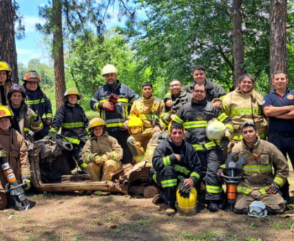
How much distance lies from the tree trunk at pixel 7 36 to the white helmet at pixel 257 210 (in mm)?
5514

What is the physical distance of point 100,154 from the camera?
659 centimetres

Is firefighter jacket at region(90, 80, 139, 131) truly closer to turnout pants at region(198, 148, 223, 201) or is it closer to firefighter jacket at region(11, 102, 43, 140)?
firefighter jacket at region(11, 102, 43, 140)

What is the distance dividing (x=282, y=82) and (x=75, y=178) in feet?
13.4

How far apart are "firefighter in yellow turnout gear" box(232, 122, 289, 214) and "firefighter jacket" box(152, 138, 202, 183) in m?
0.61

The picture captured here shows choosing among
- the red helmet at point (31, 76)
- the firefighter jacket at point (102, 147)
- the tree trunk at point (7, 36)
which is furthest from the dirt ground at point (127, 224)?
the tree trunk at point (7, 36)

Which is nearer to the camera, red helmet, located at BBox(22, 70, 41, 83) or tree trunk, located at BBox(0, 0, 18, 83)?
red helmet, located at BBox(22, 70, 41, 83)

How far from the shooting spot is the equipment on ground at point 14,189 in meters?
5.57

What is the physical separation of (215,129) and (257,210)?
1.25 metres

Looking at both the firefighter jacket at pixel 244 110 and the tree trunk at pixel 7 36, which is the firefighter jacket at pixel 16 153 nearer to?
the tree trunk at pixel 7 36

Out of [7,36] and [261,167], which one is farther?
[7,36]

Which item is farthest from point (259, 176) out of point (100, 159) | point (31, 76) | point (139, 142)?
point (31, 76)

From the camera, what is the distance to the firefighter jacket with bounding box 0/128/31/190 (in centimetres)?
580

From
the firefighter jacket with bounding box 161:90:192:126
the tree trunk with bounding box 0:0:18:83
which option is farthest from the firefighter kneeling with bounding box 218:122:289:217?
the tree trunk with bounding box 0:0:18:83

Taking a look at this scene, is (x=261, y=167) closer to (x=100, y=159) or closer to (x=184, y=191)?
(x=184, y=191)
